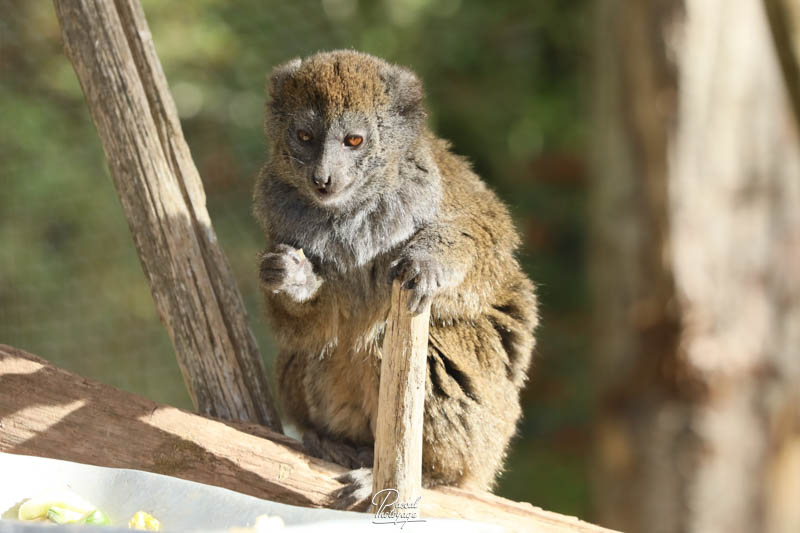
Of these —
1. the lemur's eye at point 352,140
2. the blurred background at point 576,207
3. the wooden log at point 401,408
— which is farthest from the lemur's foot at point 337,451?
the blurred background at point 576,207

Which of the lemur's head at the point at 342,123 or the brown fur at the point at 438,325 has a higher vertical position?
the lemur's head at the point at 342,123

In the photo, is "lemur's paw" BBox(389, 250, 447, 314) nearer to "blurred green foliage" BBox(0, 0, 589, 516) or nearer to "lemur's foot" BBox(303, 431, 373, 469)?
"lemur's foot" BBox(303, 431, 373, 469)

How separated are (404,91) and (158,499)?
216 cm

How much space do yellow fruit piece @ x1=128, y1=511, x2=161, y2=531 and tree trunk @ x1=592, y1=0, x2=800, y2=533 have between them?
4.15 m

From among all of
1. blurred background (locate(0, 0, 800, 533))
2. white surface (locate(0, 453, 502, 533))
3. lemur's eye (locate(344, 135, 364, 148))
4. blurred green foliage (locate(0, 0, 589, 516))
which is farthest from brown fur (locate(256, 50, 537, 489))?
blurred green foliage (locate(0, 0, 589, 516))

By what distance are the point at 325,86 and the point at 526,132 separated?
17.6ft

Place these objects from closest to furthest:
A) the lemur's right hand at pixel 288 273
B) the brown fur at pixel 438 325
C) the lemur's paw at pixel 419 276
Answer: the lemur's paw at pixel 419 276, the lemur's right hand at pixel 288 273, the brown fur at pixel 438 325

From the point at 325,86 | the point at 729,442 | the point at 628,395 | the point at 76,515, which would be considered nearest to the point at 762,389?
the point at 729,442

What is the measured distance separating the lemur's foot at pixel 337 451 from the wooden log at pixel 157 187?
35cm

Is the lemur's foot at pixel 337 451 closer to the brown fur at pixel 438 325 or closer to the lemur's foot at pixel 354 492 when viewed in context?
the brown fur at pixel 438 325

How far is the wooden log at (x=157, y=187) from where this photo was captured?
4.69 meters

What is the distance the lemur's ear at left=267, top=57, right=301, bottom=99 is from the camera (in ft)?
14.5

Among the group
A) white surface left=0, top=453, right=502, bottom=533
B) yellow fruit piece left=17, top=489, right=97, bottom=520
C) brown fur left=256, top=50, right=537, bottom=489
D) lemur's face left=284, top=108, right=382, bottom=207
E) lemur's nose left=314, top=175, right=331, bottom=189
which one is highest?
lemur's face left=284, top=108, right=382, bottom=207

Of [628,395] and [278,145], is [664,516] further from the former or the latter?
[278,145]
